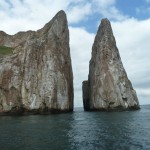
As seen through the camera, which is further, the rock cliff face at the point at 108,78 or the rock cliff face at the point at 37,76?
the rock cliff face at the point at 108,78

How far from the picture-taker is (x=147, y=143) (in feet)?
114

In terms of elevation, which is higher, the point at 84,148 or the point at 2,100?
the point at 2,100

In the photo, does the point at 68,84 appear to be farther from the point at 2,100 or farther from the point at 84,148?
the point at 84,148

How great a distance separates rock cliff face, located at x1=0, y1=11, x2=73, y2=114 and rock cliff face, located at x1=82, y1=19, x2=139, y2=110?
9006mm

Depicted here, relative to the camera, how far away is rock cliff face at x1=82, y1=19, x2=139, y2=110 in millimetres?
95062

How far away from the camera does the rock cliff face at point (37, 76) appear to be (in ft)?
282

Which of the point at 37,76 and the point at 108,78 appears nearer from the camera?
the point at 37,76

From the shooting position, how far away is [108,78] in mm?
97562

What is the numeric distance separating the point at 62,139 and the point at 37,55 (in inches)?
2170

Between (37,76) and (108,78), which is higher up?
(108,78)

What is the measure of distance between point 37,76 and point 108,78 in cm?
2139

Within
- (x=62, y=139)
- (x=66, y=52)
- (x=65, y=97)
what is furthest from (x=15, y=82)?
(x=62, y=139)

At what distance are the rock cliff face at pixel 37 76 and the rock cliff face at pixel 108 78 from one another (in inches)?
355

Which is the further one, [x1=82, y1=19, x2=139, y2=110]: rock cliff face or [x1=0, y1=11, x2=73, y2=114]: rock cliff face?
[x1=82, y1=19, x2=139, y2=110]: rock cliff face
